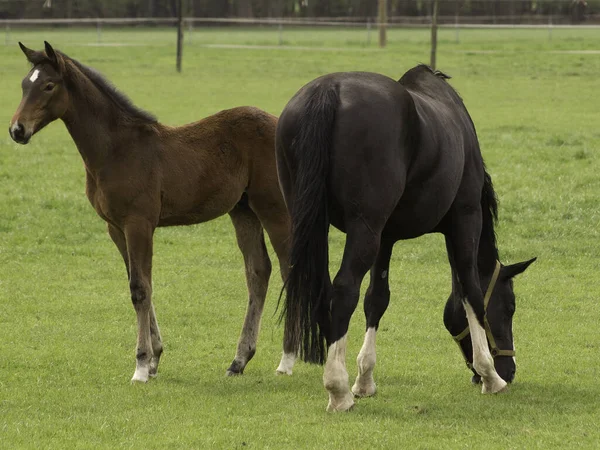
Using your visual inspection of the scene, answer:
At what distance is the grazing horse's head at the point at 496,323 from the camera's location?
641 cm

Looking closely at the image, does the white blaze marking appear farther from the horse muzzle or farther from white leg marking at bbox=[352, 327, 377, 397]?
white leg marking at bbox=[352, 327, 377, 397]

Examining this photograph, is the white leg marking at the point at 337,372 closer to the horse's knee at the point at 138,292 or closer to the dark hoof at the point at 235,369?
the dark hoof at the point at 235,369

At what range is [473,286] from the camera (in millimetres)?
6168

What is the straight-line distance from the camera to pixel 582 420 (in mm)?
5527

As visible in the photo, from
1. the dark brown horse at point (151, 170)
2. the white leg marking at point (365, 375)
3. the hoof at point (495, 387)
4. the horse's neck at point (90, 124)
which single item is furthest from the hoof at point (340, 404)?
the horse's neck at point (90, 124)

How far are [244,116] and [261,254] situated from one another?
0.96 m

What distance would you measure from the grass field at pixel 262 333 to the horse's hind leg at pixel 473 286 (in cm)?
15

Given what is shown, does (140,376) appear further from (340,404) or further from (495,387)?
(495,387)

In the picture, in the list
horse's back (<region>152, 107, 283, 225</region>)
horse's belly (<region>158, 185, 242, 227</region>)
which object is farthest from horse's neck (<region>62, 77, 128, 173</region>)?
horse's belly (<region>158, 185, 242, 227</region>)

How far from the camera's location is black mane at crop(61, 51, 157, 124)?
671cm

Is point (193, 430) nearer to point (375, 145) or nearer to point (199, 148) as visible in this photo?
point (375, 145)

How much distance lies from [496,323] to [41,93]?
10.3 ft

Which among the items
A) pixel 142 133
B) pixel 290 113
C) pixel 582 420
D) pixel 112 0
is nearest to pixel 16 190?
pixel 142 133

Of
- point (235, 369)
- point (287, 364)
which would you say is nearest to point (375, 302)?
point (287, 364)
